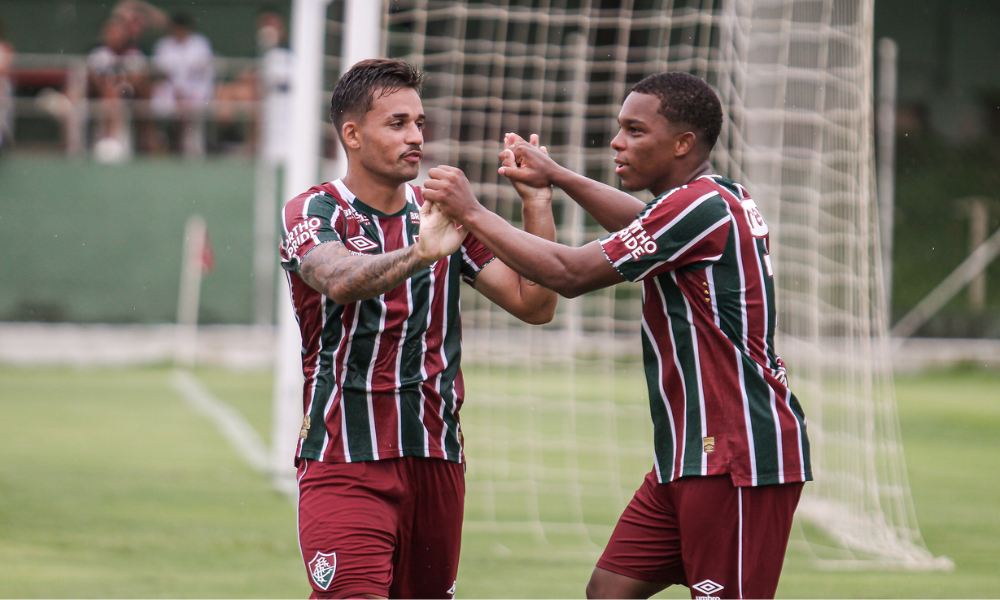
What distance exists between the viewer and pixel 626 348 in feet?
55.9

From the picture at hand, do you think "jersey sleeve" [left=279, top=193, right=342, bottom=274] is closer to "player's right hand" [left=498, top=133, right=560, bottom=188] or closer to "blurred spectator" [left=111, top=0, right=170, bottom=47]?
"player's right hand" [left=498, top=133, right=560, bottom=188]

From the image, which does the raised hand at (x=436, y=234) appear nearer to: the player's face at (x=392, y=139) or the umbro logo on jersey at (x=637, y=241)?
the player's face at (x=392, y=139)

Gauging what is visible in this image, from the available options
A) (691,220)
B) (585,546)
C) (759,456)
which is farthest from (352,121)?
(585,546)

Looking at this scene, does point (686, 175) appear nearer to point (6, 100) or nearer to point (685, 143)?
point (685, 143)

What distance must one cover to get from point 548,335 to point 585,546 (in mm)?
10021

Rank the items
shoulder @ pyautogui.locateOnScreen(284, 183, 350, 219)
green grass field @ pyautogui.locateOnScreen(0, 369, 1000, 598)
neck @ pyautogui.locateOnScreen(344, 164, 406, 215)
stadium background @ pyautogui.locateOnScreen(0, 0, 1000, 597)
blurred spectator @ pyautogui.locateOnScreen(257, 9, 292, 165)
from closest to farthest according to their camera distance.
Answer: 1. shoulder @ pyautogui.locateOnScreen(284, 183, 350, 219)
2. neck @ pyautogui.locateOnScreen(344, 164, 406, 215)
3. green grass field @ pyautogui.locateOnScreen(0, 369, 1000, 598)
4. stadium background @ pyautogui.locateOnScreen(0, 0, 1000, 597)
5. blurred spectator @ pyautogui.locateOnScreen(257, 9, 292, 165)

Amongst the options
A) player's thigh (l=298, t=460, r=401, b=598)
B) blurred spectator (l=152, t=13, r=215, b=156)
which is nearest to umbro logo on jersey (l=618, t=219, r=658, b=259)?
player's thigh (l=298, t=460, r=401, b=598)

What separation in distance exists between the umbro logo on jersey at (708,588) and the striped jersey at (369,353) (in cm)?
83

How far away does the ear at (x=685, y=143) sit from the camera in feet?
12.2

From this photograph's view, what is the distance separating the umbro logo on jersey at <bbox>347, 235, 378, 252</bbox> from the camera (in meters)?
3.66

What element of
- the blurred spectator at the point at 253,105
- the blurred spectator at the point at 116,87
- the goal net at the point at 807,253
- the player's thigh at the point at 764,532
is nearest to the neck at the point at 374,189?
the player's thigh at the point at 764,532

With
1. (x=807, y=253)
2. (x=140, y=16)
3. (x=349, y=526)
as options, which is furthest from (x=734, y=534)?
(x=140, y=16)

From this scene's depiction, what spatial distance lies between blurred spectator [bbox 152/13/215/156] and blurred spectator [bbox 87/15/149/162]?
30 cm

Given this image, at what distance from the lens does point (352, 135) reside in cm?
375
